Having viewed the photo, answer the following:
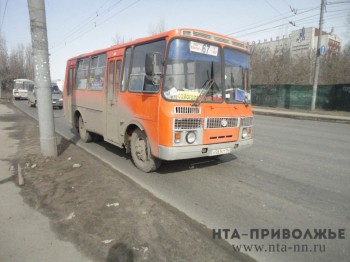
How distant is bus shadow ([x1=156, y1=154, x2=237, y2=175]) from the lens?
6305 mm

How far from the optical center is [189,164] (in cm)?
667

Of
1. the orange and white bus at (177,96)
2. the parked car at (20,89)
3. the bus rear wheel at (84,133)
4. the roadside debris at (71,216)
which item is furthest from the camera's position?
the parked car at (20,89)

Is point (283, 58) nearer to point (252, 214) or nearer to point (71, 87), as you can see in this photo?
point (71, 87)

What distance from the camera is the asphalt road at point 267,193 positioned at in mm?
3494

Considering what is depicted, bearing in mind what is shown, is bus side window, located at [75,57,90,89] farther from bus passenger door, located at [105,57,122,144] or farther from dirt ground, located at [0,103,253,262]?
dirt ground, located at [0,103,253,262]

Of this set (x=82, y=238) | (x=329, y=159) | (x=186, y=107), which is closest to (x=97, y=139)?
(x=186, y=107)

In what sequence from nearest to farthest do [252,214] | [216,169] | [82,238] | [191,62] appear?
[82,238], [252,214], [191,62], [216,169]

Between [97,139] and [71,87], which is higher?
[71,87]

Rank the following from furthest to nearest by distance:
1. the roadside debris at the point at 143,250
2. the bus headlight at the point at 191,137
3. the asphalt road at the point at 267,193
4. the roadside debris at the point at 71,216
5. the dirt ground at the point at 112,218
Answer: the bus headlight at the point at 191,137
the roadside debris at the point at 71,216
the asphalt road at the point at 267,193
the dirt ground at the point at 112,218
the roadside debris at the point at 143,250

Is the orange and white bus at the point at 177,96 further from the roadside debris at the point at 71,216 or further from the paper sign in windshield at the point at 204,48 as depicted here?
the roadside debris at the point at 71,216

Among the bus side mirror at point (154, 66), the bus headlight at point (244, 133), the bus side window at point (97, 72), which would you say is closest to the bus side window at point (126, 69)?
the bus side window at point (97, 72)

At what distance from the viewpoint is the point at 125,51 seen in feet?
21.6

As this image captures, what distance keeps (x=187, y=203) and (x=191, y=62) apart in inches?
101

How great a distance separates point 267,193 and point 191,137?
1.67 meters
